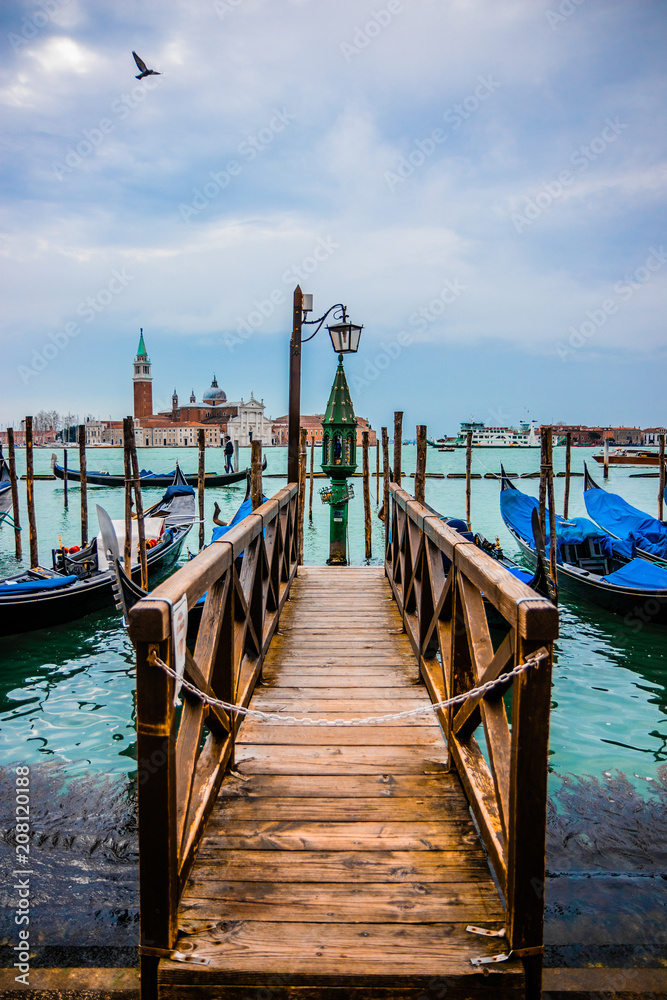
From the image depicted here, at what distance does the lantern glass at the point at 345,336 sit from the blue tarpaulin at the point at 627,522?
639cm

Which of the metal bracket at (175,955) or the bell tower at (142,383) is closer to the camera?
the metal bracket at (175,955)

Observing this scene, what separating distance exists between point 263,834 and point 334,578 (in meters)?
4.02

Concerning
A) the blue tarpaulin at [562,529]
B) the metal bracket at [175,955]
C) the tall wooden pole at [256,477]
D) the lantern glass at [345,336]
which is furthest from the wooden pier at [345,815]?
the blue tarpaulin at [562,529]

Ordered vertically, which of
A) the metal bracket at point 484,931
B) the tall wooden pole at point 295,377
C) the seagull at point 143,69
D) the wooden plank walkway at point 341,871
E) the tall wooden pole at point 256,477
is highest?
the seagull at point 143,69

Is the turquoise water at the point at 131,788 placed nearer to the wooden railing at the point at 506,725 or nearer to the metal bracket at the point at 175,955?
the wooden railing at the point at 506,725

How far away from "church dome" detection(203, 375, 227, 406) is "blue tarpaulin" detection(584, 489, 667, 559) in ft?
334

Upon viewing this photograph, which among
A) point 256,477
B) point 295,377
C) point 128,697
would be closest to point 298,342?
point 295,377

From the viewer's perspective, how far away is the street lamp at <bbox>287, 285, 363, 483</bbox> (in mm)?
6566

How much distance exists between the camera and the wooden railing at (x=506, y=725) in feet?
5.11

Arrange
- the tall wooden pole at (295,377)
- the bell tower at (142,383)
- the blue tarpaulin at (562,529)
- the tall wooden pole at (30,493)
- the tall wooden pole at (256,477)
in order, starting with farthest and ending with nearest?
the bell tower at (142,383)
the tall wooden pole at (30,493)
the blue tarpaulin at (562,529)
the tall wooden pole at (295,377)
the tall wooden pole at (256,477)

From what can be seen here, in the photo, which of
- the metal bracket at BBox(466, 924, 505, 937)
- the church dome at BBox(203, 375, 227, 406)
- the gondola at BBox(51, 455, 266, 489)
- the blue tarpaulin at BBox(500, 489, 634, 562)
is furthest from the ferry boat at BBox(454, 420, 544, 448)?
the metal bracket at BBox(466, 924, 505, 937)

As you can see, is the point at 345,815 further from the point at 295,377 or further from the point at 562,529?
the point at 562,529

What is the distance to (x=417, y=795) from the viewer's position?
2389 mm

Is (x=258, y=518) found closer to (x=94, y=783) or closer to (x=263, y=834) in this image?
(x=263, y=834)
